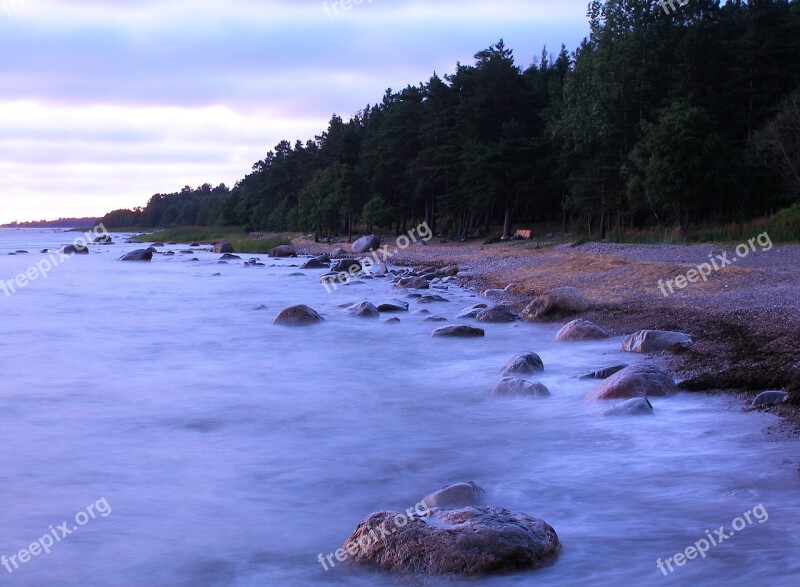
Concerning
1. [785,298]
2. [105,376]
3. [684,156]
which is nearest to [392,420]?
[105,376]

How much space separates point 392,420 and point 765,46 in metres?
36.8

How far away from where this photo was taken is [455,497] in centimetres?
559

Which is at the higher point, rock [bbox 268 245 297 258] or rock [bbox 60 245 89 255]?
rock [bbox 60 245 89 255]

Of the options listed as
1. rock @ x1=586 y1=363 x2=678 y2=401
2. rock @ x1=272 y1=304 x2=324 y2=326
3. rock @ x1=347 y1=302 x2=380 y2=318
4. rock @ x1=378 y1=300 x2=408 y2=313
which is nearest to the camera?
rock @ x1=586 y1=363 x2=678 y2=401

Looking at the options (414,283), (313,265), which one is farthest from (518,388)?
(313,265)

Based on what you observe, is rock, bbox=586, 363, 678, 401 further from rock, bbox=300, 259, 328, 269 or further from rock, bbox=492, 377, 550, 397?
rock, bbox=300, 259, 328, 269

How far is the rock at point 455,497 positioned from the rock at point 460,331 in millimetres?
7992

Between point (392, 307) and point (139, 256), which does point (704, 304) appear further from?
point (139, 256)

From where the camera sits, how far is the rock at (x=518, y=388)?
9.03 metres

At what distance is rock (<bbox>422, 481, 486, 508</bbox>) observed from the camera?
551cm

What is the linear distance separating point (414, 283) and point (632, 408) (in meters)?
17.4

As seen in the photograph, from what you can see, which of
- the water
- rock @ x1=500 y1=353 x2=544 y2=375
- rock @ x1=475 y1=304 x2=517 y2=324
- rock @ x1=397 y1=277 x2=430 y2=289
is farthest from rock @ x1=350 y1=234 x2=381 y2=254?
rock @ x1=500 y1=353 x2=544 y2=375

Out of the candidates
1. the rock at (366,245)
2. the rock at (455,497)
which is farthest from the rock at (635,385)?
the rock at (366,245)

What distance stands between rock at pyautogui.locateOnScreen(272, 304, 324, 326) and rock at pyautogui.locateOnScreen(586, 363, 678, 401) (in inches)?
361
